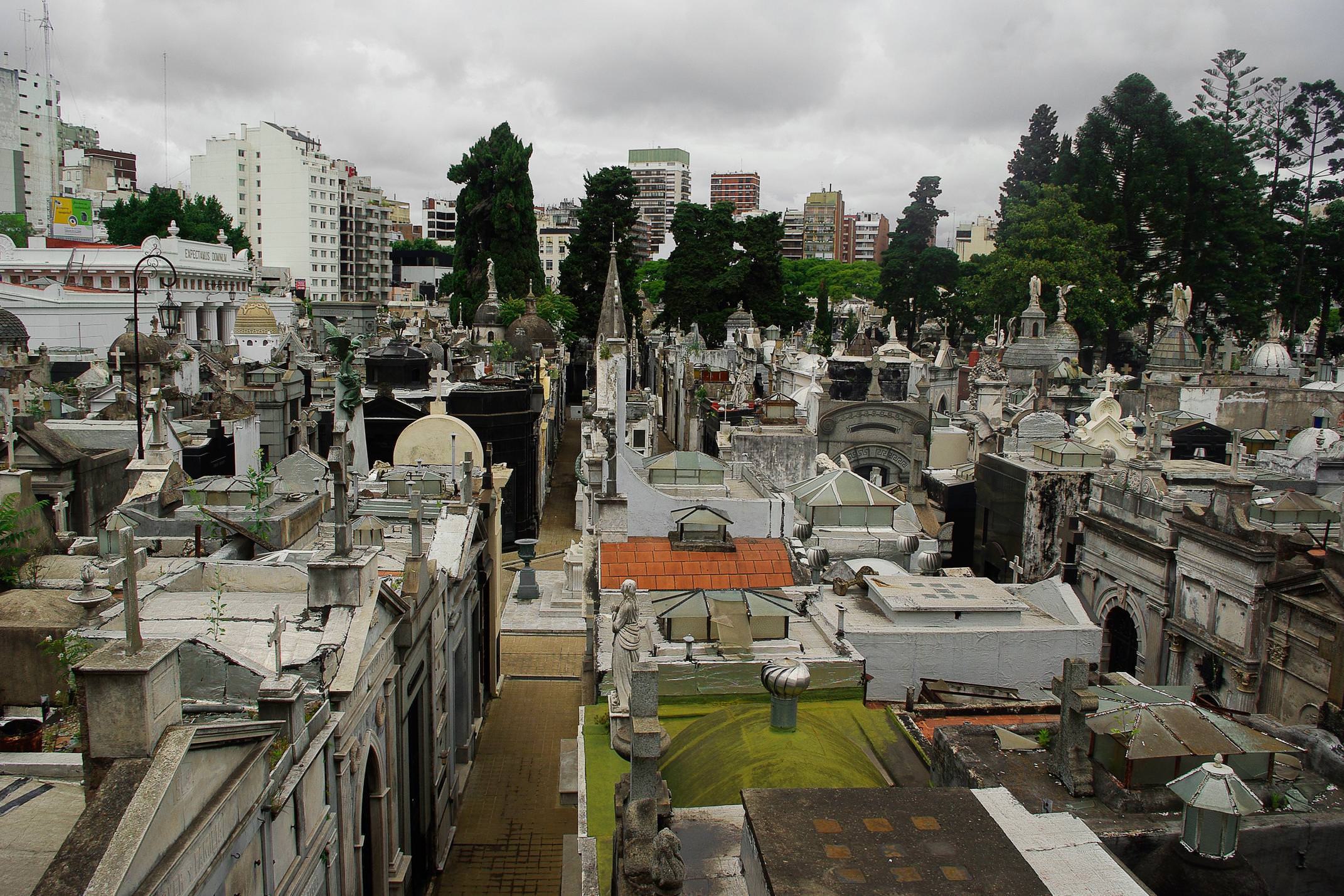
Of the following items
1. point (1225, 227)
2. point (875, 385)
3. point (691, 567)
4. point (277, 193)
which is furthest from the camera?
point (277, 193)

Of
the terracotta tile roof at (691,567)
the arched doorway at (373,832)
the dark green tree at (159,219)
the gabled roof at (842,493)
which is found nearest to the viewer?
the arched doorway at (373,832)

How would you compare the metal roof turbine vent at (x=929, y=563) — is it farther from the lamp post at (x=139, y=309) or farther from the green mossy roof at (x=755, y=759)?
the lamp post at (x=139, y=309)

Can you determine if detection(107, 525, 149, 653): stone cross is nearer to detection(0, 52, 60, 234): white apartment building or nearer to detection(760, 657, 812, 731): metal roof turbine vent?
detection(760, 657, 812, 731): metal roof turbine vent

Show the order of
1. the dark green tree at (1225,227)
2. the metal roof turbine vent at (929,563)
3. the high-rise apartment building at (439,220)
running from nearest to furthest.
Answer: the metal roof turbine vent at (929,563), the dark green tree at (1225,227), the high-rise apartment building at (439,220)

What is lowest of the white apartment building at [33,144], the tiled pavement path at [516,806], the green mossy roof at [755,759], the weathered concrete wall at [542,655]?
the tiled pavement path at [516,806]

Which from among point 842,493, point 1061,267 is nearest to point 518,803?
→ point 842,493

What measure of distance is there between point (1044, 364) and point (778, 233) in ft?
107

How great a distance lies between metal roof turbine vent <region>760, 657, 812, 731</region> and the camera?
458 inches

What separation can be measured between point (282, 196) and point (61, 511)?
4142 inches

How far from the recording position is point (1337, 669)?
18.2 metres

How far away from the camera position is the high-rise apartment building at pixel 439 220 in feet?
554

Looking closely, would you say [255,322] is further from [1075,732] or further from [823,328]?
[1075,732]

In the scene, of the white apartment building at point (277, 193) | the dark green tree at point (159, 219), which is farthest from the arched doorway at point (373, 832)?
the white apartment building at point (277, 193)

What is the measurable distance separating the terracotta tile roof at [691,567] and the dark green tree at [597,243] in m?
58.3
